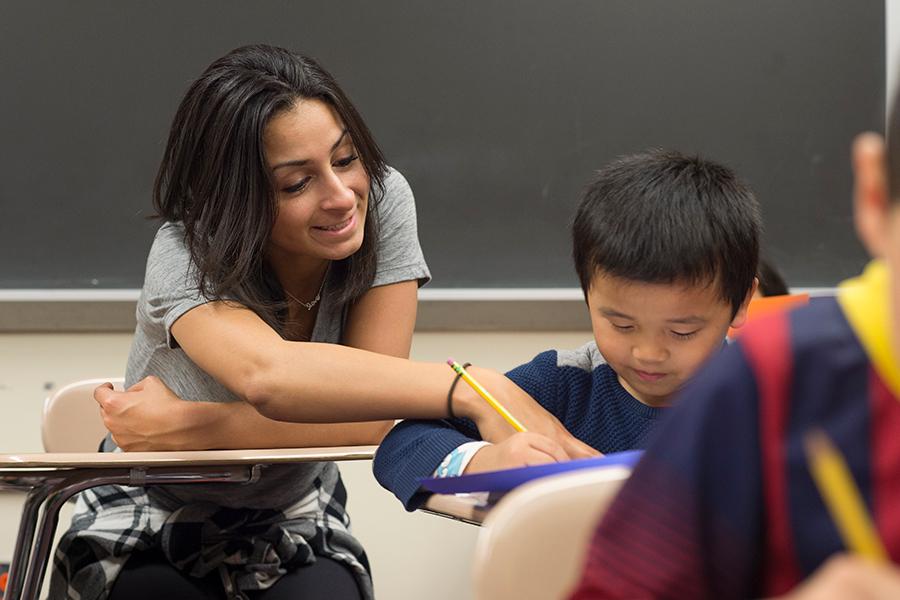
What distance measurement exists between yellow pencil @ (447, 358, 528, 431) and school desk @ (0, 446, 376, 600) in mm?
184

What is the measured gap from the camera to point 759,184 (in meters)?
2.89

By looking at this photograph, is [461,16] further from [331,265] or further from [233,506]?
[233,506]

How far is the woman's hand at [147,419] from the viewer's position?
1.70 meters

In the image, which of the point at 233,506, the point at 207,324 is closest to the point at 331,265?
the point at 207,324

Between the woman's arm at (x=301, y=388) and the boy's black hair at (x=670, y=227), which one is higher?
the boy's black hair at (x=670, y=227)

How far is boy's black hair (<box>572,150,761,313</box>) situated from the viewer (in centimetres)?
143

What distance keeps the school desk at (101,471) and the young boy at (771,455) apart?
3.14ft

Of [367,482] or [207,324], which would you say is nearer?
[207,324]

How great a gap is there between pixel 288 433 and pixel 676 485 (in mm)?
1179

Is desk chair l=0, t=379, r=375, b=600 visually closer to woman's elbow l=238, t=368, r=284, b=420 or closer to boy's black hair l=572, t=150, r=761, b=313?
woman's elbow l=238, t=368, r=284, b=420

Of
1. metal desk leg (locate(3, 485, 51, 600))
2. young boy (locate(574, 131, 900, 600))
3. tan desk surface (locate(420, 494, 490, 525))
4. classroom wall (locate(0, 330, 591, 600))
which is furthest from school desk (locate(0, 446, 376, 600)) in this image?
classroom wall (locate(0, 330, 591, 600))

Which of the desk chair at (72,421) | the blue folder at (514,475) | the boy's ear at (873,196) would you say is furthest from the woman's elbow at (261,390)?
the boy's ear at (873,196)

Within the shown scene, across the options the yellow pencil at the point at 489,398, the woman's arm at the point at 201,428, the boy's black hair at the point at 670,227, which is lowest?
the woman's arm at the point at 201,428

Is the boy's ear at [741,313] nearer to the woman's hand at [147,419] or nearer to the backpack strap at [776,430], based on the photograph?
the woman's hand at [147,419]
